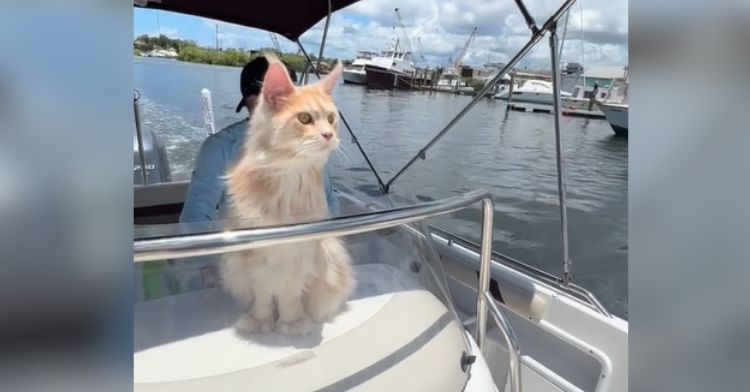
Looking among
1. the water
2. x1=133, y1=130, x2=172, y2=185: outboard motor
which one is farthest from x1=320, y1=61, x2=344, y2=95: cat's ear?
x1=133, y1=130, x2=172, y2=185: outboard motor

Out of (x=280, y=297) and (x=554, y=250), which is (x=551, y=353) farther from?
(x=554, y=250)

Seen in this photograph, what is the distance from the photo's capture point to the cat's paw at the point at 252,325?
1.01 m

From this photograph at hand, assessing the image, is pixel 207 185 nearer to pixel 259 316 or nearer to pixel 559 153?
pixel 259 316

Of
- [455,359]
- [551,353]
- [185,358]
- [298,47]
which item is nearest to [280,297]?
[185,358]

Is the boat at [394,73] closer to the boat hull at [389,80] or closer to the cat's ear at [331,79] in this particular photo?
the boat hull at [389,80]

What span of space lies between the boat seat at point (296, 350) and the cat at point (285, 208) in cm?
4

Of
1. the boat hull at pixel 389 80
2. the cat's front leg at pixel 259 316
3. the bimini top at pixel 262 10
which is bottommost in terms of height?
the cat's front leg at pixel 259 316

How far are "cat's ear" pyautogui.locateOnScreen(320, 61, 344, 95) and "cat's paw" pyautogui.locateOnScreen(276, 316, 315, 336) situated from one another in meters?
0.55

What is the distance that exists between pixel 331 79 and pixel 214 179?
0.43 m

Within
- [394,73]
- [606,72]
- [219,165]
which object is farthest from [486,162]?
[219,165]

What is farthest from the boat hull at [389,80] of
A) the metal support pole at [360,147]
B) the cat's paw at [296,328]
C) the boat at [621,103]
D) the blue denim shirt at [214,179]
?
the cat's paw at [296,328]

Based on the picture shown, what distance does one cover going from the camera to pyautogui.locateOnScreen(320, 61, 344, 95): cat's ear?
1.27 m
